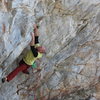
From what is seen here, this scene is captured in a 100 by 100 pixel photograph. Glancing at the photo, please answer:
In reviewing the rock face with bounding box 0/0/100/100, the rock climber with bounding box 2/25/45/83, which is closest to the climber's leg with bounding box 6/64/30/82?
the rock climber with bounding box 2/25/45/83

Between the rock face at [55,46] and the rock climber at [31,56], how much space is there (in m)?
0.22

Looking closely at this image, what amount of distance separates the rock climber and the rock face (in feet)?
0.72

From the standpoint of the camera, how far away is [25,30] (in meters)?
9.63

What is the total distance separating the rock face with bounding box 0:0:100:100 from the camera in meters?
9.39

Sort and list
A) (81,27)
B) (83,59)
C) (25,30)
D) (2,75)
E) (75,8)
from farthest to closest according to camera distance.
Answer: (83,59)
(81,27)
(75,8)
(2,75)
(25,30)

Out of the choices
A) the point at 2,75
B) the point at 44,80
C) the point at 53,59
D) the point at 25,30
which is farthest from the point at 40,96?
the point at 25,30

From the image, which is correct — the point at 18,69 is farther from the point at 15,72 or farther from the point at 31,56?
the point at 31,56

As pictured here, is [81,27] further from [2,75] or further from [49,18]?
[2,75]

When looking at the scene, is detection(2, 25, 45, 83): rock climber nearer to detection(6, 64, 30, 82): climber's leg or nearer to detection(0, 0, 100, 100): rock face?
detection(6, 64, 30, 82): climber's leg

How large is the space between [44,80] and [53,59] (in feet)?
3.32

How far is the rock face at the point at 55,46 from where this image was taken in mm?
9391

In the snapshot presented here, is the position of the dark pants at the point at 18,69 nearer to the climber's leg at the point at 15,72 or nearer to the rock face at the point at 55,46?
the climber's leg at the point at 15,72

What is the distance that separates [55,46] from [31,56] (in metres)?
1.60

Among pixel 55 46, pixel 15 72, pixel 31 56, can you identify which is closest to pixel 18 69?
pixel 15 72
